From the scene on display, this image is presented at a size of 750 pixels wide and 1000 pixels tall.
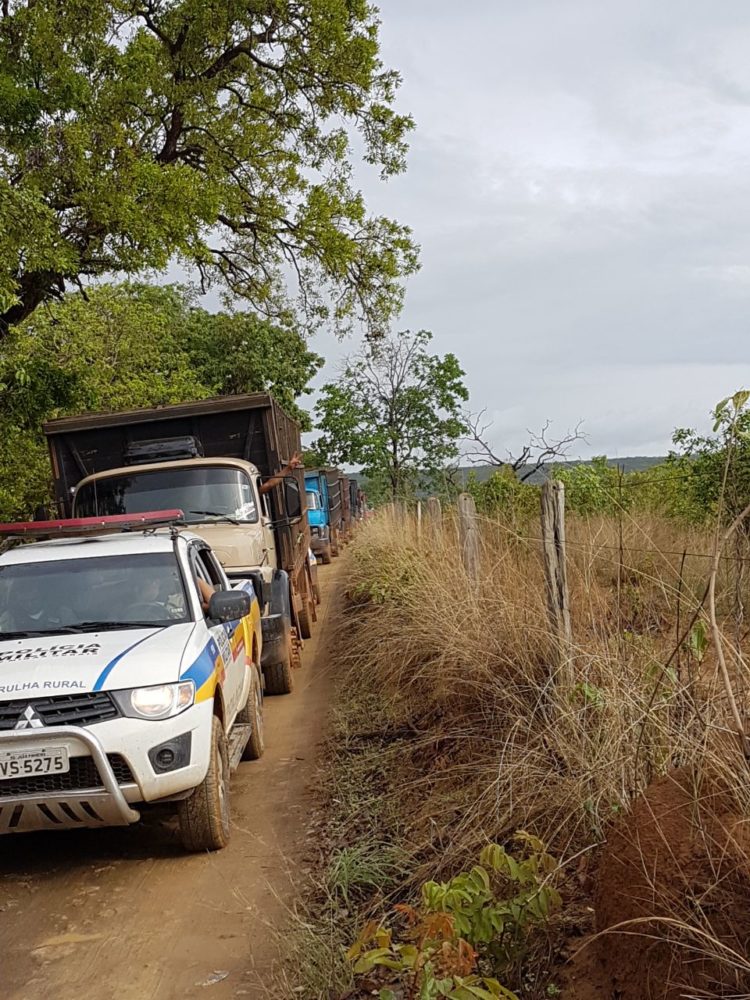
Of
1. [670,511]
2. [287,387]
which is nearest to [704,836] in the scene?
[670,511]

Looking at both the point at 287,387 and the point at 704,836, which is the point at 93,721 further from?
the point at 287,387

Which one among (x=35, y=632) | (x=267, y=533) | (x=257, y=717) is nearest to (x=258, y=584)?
(x=267, y=533)

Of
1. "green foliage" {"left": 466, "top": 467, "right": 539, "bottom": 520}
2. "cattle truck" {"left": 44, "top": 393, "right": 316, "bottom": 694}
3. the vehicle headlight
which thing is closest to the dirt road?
the vehicle headlight

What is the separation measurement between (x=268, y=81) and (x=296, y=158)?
132cm

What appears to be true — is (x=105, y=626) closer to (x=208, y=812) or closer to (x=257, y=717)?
(x=208, y=812)

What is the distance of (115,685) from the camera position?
5.20 metres

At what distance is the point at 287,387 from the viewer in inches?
1435

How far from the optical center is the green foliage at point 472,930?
10.0 ft

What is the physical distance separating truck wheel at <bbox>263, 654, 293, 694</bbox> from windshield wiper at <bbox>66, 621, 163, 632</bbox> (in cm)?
426

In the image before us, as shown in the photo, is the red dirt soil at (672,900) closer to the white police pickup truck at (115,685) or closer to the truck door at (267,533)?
the white police pickup truck at (115,685)

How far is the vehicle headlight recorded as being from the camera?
17.0 feet

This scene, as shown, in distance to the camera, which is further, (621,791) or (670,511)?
(670,511)

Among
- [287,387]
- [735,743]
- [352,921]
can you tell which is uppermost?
[287,387]

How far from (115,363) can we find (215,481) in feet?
41.2
